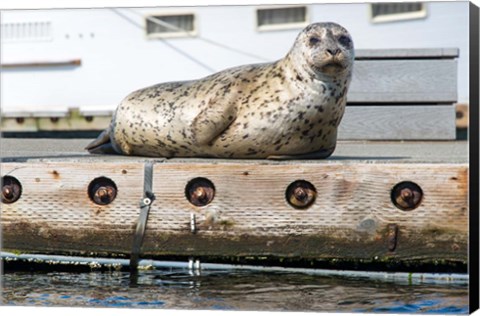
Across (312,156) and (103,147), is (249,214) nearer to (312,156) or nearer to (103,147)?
(312,156)

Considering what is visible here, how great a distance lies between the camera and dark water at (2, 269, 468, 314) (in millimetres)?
6066

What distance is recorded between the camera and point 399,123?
31.8ft

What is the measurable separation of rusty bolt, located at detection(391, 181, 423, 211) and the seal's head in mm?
798

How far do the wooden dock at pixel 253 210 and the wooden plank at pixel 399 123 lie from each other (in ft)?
9.03

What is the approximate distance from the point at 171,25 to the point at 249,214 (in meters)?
10.9

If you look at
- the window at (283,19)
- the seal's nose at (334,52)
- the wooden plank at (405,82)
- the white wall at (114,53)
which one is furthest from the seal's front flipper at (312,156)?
the window at (283,19)

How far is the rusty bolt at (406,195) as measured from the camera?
6367mm

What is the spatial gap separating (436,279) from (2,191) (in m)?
2.34

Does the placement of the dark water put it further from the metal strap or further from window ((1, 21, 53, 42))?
window ((1, 21, 53, 42))

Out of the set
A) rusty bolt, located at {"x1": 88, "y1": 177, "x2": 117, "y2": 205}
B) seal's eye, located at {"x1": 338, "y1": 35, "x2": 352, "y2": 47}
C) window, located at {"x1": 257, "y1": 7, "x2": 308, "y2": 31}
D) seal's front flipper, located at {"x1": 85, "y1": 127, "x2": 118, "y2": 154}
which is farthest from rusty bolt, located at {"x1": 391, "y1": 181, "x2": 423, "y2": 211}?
window, located at {"x1": 257, "y1": 7, "x2": 308, "y2": 31}

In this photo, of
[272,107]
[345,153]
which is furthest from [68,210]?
[345,153]

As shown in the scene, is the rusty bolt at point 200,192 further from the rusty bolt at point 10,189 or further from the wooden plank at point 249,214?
the rusty bolt at point 10,189

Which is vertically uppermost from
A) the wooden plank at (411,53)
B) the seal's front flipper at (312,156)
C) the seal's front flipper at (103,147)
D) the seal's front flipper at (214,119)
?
the wooden plank at (411,53)

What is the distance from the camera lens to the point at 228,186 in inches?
258
